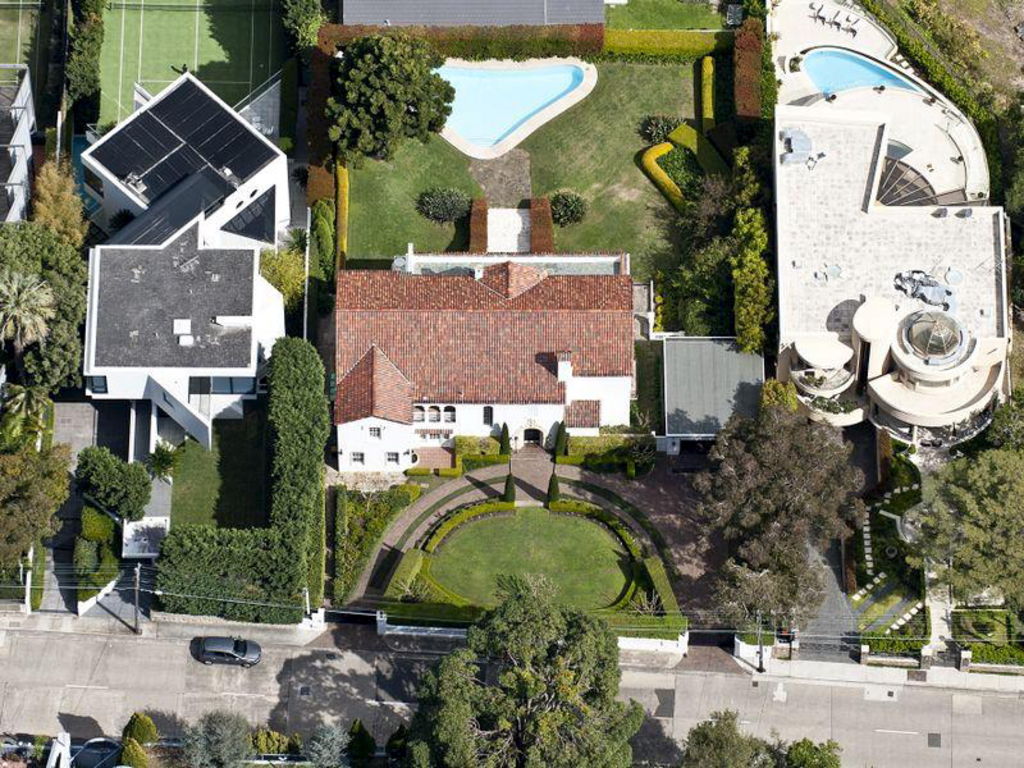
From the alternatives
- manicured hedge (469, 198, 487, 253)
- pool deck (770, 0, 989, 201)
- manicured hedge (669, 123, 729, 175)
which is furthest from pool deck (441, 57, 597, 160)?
pool deck (770, 0, 989, 201)

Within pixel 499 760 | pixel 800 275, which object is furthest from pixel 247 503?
pixel 800 275

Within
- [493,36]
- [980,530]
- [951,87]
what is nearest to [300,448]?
[493,36]

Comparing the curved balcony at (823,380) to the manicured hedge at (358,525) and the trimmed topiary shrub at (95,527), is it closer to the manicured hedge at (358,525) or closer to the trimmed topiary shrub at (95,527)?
the manicured hedge at (358,525)

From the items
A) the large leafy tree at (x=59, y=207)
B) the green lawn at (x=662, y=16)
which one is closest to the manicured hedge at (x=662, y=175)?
the green lawn at (x=662, y=16)

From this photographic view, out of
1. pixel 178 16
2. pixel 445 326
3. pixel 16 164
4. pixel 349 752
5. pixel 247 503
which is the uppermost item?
pixel 178 16

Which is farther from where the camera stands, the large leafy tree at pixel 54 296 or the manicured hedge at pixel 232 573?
the large leafy tree at pixel 54 296

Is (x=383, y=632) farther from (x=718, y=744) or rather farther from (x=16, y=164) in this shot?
(x=16, y=164)
